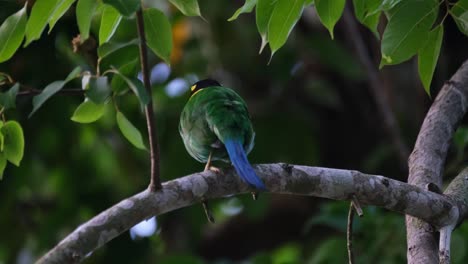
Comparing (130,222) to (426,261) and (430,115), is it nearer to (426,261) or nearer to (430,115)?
(426,261)

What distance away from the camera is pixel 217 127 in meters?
3.16

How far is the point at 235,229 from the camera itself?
6.50 metres

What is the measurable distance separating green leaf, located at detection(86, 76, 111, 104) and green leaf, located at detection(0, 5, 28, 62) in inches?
12.4

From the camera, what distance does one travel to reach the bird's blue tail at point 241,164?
2693 millimetres

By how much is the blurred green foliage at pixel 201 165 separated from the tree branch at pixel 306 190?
87.2 inches

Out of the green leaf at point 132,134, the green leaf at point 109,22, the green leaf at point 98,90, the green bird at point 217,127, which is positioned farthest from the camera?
the green bird at point 217,127

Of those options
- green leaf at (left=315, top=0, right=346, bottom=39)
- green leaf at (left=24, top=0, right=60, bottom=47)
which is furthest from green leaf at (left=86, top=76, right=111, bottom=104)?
green leaf at (left=315, top=0, right=346, bottom=39)

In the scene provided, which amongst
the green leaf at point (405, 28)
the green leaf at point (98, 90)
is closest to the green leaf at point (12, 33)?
the green leaf at point (98, 90)

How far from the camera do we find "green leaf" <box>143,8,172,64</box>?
2691 mm

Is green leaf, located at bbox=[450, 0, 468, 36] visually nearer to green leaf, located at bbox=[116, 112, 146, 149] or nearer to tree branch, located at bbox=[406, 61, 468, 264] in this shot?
tree branch, located at bbox=[406, 61, 468, 264]

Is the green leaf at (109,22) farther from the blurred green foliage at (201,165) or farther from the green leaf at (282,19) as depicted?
the blurred green foliage at (201,165)

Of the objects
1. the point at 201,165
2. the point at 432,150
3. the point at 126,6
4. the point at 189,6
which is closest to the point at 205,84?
the point at 432,150

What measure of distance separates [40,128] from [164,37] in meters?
2.78

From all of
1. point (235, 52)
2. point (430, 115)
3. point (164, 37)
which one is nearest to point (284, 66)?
point (235, 52)
